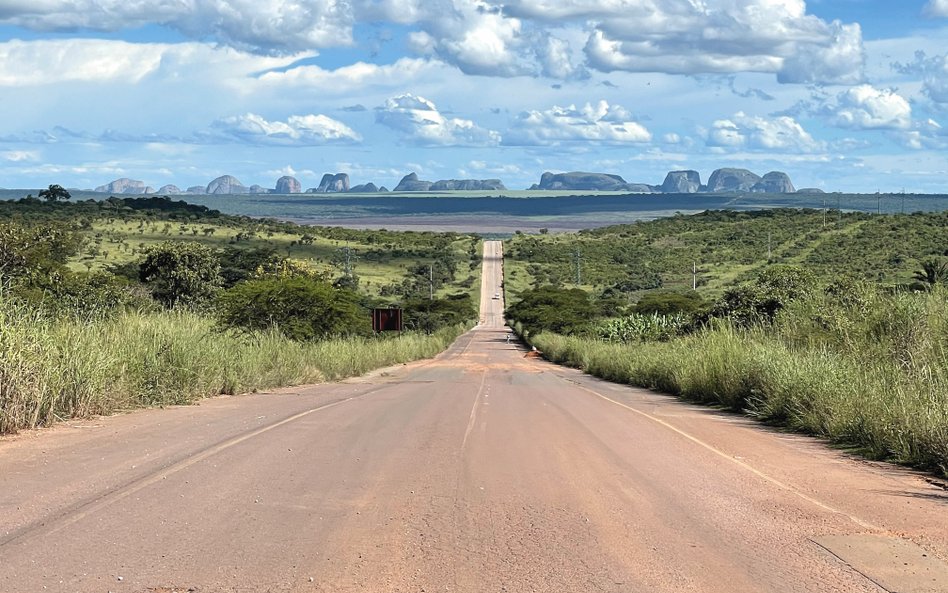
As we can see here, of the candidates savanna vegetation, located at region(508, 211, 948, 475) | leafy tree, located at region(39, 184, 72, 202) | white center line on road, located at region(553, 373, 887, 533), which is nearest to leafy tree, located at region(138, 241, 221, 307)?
savanna vegetation, located at region(508, 211, 948, 475)

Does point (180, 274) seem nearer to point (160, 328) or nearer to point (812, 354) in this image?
point (160, 328)

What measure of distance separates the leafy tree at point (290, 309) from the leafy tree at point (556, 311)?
120 feet

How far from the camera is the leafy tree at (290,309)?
111ft

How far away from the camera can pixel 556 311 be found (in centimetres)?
8250

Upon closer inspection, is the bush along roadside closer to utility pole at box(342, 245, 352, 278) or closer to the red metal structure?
the red metal structure

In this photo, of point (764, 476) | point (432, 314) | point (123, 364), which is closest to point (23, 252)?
point (123, 364)

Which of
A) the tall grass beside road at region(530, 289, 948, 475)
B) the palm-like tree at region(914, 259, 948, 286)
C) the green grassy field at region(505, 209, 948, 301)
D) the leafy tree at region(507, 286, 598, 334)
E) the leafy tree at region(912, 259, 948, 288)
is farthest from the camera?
the green grassy field at region(505, 209, 948, 301)

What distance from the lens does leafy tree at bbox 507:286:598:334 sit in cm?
7781

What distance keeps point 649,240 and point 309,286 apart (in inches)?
4665

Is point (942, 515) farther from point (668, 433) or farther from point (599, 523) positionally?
point (668, 433)

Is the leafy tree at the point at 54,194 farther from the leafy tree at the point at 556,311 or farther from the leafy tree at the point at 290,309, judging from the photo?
the leafy tree at the point at 290,309

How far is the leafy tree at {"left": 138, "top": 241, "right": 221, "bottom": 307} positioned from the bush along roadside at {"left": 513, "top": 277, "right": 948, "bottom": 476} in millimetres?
33856

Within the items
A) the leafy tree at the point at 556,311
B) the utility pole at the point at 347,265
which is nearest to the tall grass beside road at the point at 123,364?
the leafy tree at the point at 556,311

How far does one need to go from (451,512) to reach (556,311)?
74820 mm
